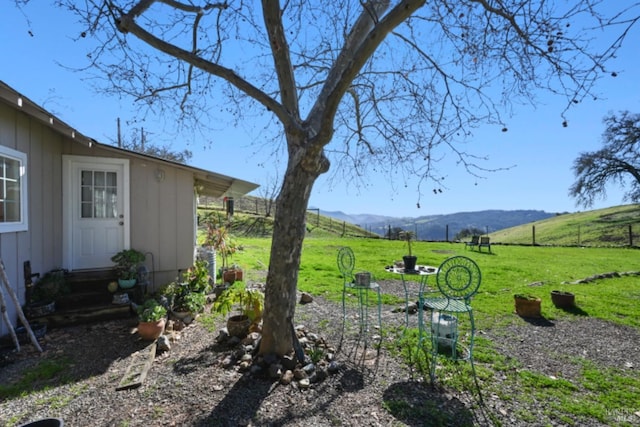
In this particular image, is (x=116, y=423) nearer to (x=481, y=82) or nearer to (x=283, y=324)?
(x=283, y=324)

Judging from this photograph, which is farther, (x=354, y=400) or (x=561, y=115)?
(x=561, y=115)

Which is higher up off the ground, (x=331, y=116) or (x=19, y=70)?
(x=19, y=70)

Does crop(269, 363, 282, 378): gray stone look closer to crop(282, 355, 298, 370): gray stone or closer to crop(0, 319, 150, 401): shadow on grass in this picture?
crop(282, 355, 298, 370): gray stone

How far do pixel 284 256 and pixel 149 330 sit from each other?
2353 millimetres

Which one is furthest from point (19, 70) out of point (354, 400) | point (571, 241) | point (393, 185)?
point (571, 241)

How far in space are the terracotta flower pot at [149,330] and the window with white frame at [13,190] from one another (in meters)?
2.12

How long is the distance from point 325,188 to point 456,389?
3370mm

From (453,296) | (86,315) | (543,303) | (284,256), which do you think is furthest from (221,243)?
(543,303)

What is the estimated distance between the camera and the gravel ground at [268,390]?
257 cm

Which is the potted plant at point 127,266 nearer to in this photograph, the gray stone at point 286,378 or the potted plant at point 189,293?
the potted plant at point 189,293

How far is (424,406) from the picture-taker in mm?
2758

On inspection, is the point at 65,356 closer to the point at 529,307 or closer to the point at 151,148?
the point at 529,307

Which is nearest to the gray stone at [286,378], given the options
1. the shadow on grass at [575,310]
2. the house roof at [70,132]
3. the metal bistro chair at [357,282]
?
the metal bistro chair at [357,282]

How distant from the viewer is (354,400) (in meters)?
2.84
